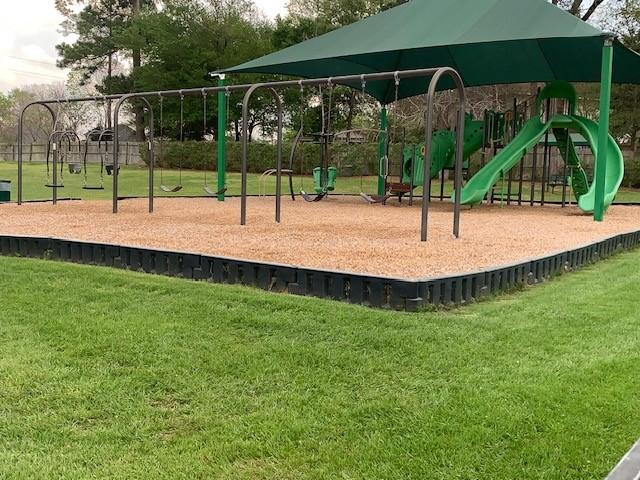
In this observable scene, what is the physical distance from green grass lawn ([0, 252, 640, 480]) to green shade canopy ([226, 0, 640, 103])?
806 centimetres

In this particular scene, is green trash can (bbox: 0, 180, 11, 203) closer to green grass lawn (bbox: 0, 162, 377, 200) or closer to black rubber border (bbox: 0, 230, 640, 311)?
green grass lawn (bbox: 0, 162, 377, 200)

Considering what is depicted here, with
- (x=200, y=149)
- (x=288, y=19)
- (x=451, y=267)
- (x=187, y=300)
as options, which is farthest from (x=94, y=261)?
(x=288, y=19)

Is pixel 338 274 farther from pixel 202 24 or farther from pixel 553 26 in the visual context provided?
pixel 202 24

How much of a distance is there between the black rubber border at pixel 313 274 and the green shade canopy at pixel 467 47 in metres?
6.03

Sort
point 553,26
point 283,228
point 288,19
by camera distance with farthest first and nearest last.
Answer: point 288,19 → point 553,26 → point 283,228

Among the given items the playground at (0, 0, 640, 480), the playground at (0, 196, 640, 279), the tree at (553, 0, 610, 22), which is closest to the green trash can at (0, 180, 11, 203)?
the playground at (0, 196, 640, 279)

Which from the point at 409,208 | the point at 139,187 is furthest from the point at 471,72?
the point at 139,187

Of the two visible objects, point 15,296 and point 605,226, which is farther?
point 605,226

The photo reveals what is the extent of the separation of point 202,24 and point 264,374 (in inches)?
1378

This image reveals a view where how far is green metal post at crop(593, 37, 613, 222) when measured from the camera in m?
10.1

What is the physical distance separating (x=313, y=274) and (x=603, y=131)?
7618 mm

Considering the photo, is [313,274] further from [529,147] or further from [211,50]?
[211,50]

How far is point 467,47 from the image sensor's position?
1526cm

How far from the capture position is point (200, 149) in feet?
98.9
